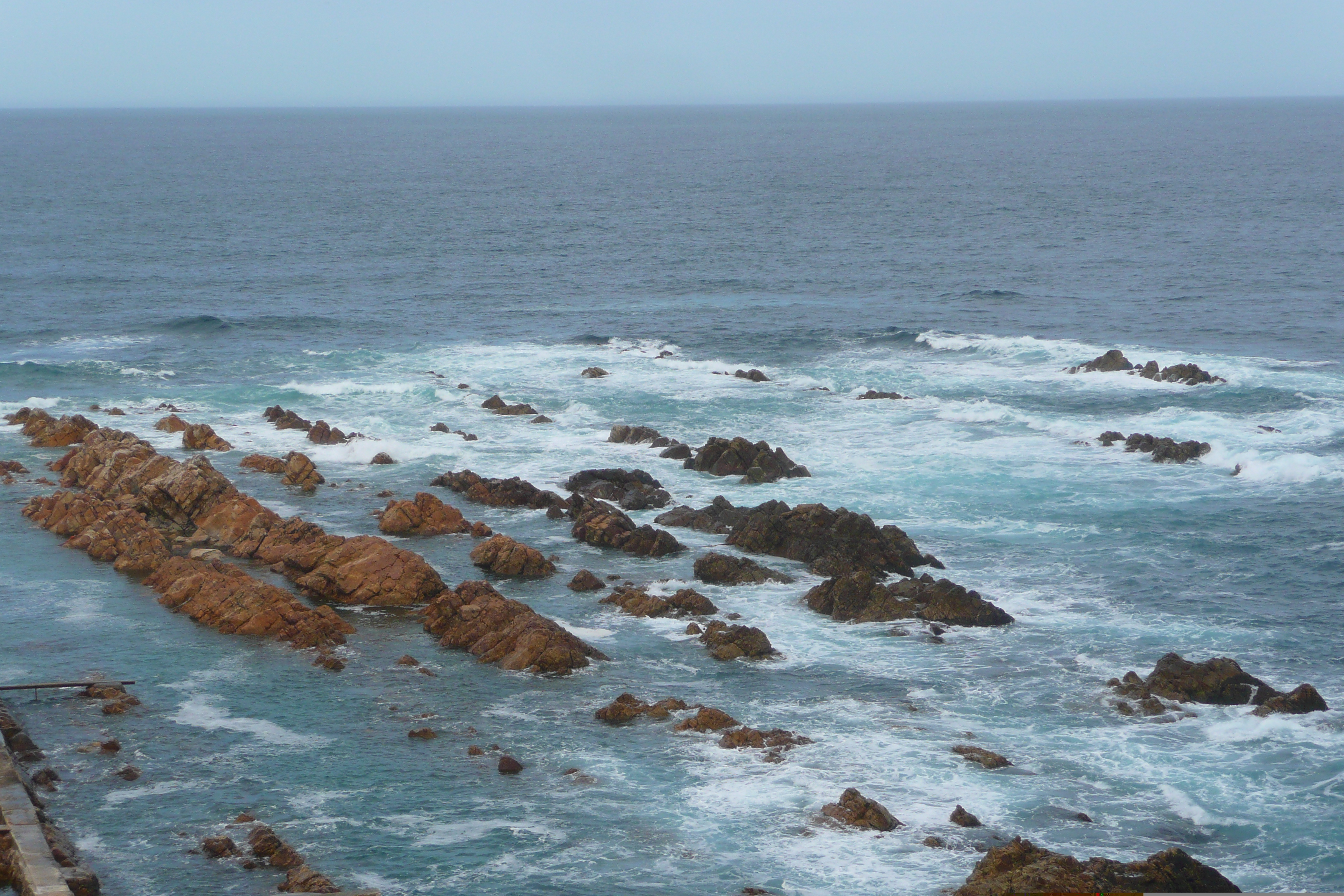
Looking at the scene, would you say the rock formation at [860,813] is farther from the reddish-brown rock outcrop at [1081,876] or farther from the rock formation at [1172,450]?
the rock formation at [1172,450]

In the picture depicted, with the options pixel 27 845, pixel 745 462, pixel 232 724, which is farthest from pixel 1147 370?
pixel 27 845

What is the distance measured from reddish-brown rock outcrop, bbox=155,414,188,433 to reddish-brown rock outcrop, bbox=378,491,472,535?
1746cm

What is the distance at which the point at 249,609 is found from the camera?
39000 mm

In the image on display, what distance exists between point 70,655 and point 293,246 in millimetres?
93010

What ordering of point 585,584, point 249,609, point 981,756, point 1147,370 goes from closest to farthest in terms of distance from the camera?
point 981,756
point 249,609
point 585,584
point 1147,370

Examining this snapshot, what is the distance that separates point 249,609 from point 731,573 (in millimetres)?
15730

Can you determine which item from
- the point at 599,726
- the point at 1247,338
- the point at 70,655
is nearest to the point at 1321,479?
the point at 1247,338

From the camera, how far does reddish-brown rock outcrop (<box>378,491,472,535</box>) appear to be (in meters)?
47.3

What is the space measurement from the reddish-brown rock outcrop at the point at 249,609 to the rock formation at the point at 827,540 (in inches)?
593

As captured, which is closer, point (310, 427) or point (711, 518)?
point (711, 518)

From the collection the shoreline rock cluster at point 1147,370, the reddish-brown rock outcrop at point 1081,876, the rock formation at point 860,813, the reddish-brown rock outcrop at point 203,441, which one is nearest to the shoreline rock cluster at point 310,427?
the reddish-brown rock outcrop at point 203,441

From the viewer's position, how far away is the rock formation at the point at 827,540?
4250 centimetres

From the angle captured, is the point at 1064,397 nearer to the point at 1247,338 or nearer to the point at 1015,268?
the point at 1247,338

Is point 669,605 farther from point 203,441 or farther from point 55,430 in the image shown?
point 55,430
